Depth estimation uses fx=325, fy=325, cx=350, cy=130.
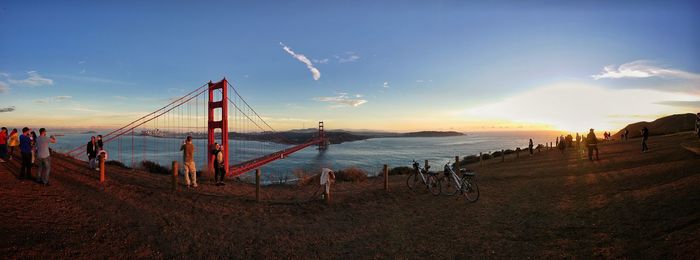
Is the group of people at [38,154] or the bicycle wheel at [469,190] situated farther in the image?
the bicycle wheel at [469,190]

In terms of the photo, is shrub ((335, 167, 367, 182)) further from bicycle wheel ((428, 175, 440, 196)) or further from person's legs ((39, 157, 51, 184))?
person's legs ((39, 157, 51, 184))

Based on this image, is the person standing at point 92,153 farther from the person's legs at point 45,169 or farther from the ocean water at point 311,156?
the ocean water at point 311,156

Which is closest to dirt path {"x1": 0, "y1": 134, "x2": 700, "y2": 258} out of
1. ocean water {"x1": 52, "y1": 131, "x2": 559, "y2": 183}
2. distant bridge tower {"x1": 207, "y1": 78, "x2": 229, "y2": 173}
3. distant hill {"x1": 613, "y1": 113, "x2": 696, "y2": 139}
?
distant bridge tower {"x1": 207, "y1": 78, "x2": 229, "y2": 173}

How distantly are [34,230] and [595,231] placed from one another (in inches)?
414

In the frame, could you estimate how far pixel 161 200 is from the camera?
9.29 m

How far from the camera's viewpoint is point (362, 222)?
8.13 metres

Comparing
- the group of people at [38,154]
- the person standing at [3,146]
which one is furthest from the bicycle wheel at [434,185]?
the person standing at [3,146]

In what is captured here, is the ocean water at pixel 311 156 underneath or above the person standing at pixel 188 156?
underneath

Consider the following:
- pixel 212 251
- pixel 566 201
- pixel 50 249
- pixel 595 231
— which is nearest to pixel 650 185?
pixel 566 201

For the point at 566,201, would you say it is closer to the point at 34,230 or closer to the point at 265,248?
the point at 265,248

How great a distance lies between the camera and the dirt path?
5598 millimetres

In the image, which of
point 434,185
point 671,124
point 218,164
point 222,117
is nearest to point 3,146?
point 218,164

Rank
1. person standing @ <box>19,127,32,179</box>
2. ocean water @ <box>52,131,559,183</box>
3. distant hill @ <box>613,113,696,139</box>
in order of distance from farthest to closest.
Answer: distant hill @ <box>613,113,696,139</box> < ocean water @ <box>52,131,559,183</box> < person standing @ <box>19,127,32,179</box>

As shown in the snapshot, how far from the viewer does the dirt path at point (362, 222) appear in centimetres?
560
